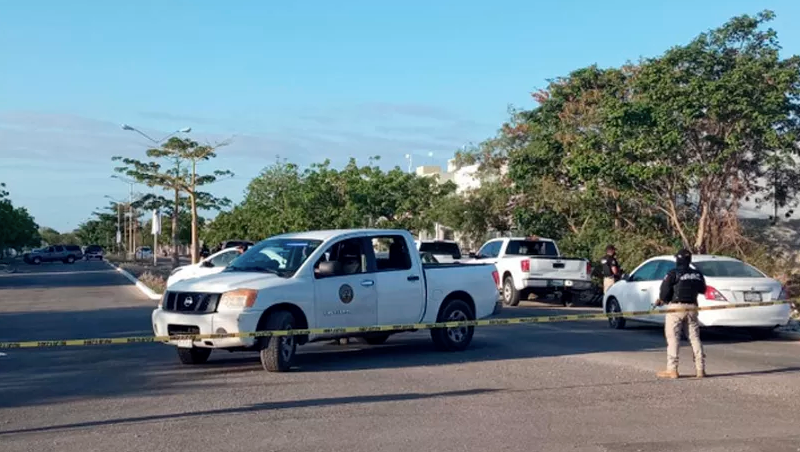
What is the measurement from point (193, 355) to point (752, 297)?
930cm

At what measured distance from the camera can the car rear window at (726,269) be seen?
16688mm

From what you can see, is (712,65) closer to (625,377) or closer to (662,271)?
(662,271)

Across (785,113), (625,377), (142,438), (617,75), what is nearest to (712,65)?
(785,113)

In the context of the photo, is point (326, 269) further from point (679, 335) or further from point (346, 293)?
point (679, 335)

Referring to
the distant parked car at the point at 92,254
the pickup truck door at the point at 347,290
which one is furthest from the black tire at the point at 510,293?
the distant parked car at the point at 92,254

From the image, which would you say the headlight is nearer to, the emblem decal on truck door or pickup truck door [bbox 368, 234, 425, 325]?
the emblem decal on truck door

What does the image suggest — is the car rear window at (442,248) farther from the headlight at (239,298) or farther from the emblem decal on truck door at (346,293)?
the headlight at (239,298)

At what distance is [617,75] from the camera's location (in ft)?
95.2

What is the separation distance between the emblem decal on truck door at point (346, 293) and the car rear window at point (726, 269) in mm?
6773

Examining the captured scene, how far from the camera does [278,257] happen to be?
13430mm

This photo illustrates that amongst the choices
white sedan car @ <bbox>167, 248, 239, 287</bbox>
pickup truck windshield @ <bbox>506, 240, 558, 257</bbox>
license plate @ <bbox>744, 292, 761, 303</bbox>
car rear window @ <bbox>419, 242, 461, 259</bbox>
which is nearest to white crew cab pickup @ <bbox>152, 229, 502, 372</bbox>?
license plate @ <bbox>744, 292, 761, 303</bbox>

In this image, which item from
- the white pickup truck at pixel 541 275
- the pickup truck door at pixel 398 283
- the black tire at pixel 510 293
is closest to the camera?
the pickup truck door at pixel 398 283

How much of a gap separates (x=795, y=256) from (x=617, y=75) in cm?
738

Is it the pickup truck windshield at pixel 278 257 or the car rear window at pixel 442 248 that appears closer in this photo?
the pickup truck windshield at pixel 278 257
